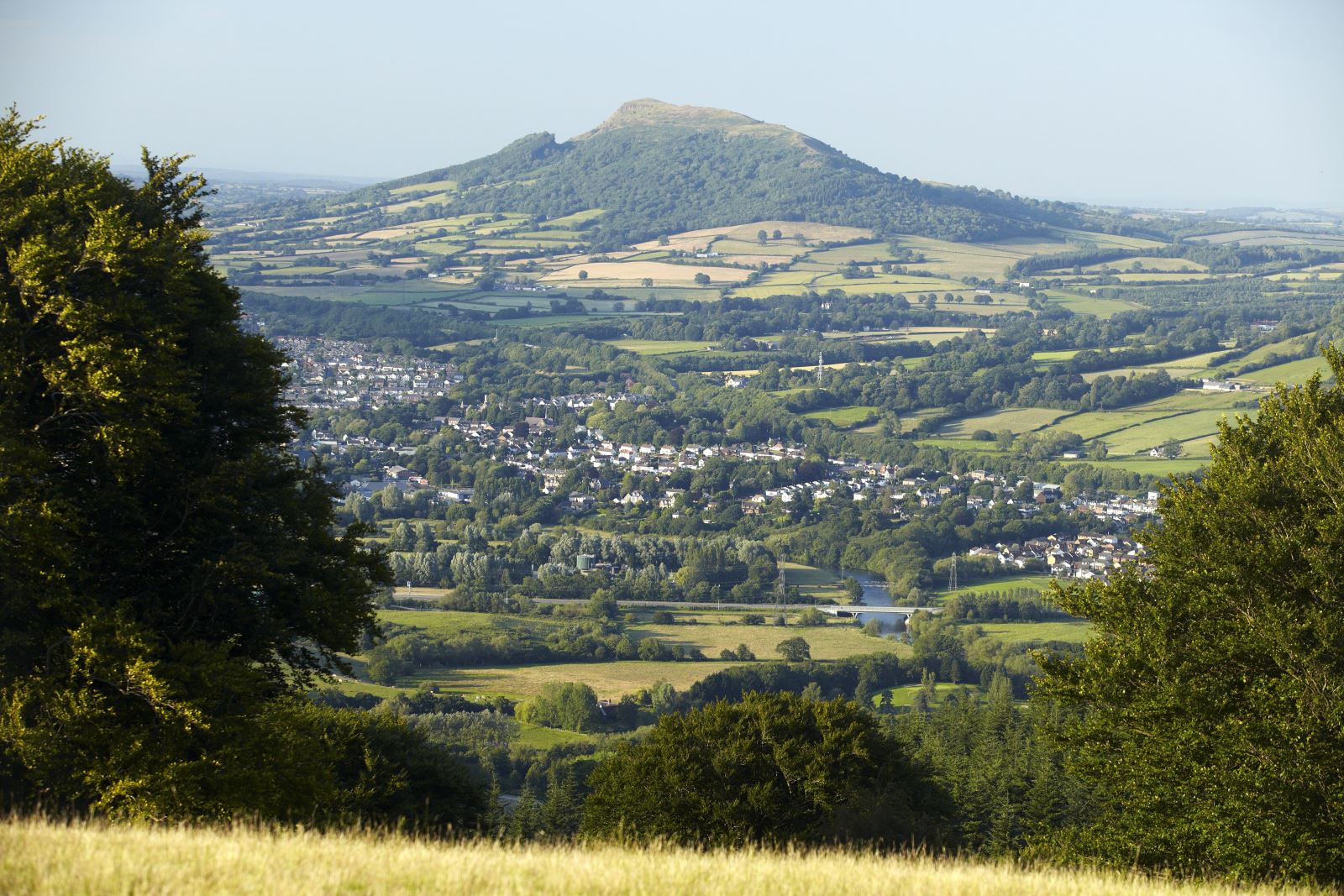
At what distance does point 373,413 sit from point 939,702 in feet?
260

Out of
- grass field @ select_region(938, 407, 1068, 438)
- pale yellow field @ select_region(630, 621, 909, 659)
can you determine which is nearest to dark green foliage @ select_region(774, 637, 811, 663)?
pale yellow field @ select_region(630, 621, 909, 659)

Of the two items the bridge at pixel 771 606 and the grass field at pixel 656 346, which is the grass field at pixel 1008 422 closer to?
the grass field at pixel 656 346

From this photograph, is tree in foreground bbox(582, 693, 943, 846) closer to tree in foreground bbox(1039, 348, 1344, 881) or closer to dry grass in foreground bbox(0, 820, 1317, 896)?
tree in foreground bbox(1039, 348, 1344, 881)

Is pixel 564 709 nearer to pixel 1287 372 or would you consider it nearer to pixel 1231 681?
pixel 1231 681

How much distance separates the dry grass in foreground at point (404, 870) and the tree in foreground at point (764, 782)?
9.09 m

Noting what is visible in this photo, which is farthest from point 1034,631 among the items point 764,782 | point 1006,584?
point 764,782

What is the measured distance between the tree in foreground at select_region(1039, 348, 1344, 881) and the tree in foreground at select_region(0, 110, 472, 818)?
9.66 metres

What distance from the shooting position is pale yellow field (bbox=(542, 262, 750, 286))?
18788cm

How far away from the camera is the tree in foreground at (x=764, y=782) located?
20.3 meters

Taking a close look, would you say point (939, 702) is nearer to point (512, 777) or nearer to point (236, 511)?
point (512, 777)

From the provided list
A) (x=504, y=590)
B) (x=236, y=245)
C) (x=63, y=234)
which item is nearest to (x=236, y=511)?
(x=63, y=234)

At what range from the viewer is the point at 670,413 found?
119000 mm

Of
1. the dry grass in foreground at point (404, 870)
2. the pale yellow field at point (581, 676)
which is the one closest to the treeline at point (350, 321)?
the pale yellow field at point (581, 676)

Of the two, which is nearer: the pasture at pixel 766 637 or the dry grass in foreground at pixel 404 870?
the dry grass in foreground at pixel 404 870
